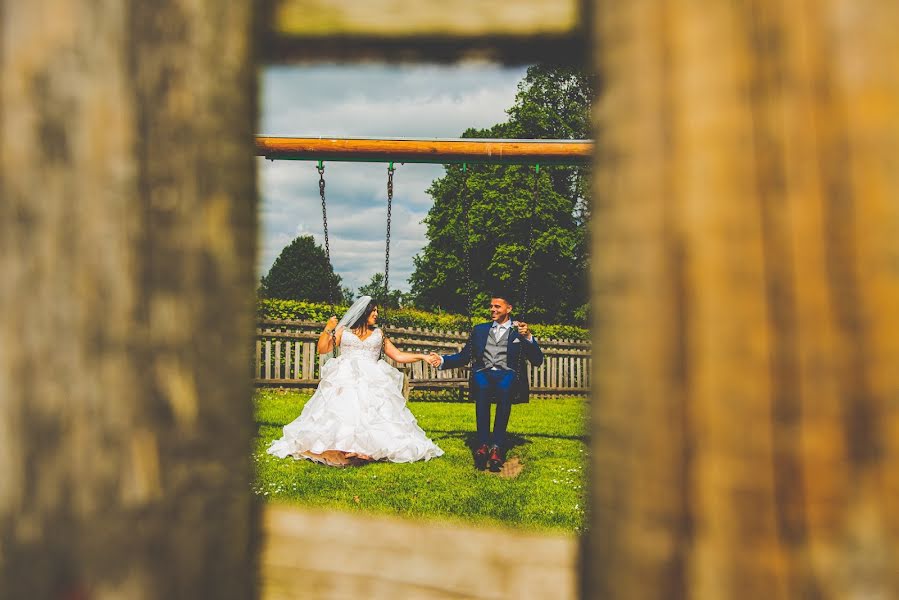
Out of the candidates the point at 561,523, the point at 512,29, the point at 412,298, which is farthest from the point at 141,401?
the point at 412,298

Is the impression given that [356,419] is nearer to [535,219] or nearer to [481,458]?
[481,458]

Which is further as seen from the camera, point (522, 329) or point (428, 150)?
point (522, 329)

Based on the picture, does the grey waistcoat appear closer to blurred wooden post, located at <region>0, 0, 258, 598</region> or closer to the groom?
the groom

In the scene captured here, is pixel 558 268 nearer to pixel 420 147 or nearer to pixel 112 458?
pixel 420 147

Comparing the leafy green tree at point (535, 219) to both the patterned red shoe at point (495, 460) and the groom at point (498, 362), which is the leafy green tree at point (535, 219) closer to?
the groom at point (498, 362)

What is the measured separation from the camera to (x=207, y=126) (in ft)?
1.74

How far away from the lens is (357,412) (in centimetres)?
856

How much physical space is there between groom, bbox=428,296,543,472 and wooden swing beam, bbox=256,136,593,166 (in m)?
3.58

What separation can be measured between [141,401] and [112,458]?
0.05 metres

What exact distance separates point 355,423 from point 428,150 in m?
4.68

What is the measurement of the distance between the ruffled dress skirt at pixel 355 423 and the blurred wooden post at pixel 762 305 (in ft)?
26.2

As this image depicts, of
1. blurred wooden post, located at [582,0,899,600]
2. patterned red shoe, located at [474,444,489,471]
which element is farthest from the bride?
blurred wooden post, located at [582,0,899,600]

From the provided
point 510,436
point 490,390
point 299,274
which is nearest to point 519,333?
point 490,390

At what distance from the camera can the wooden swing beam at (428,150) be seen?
486cm
